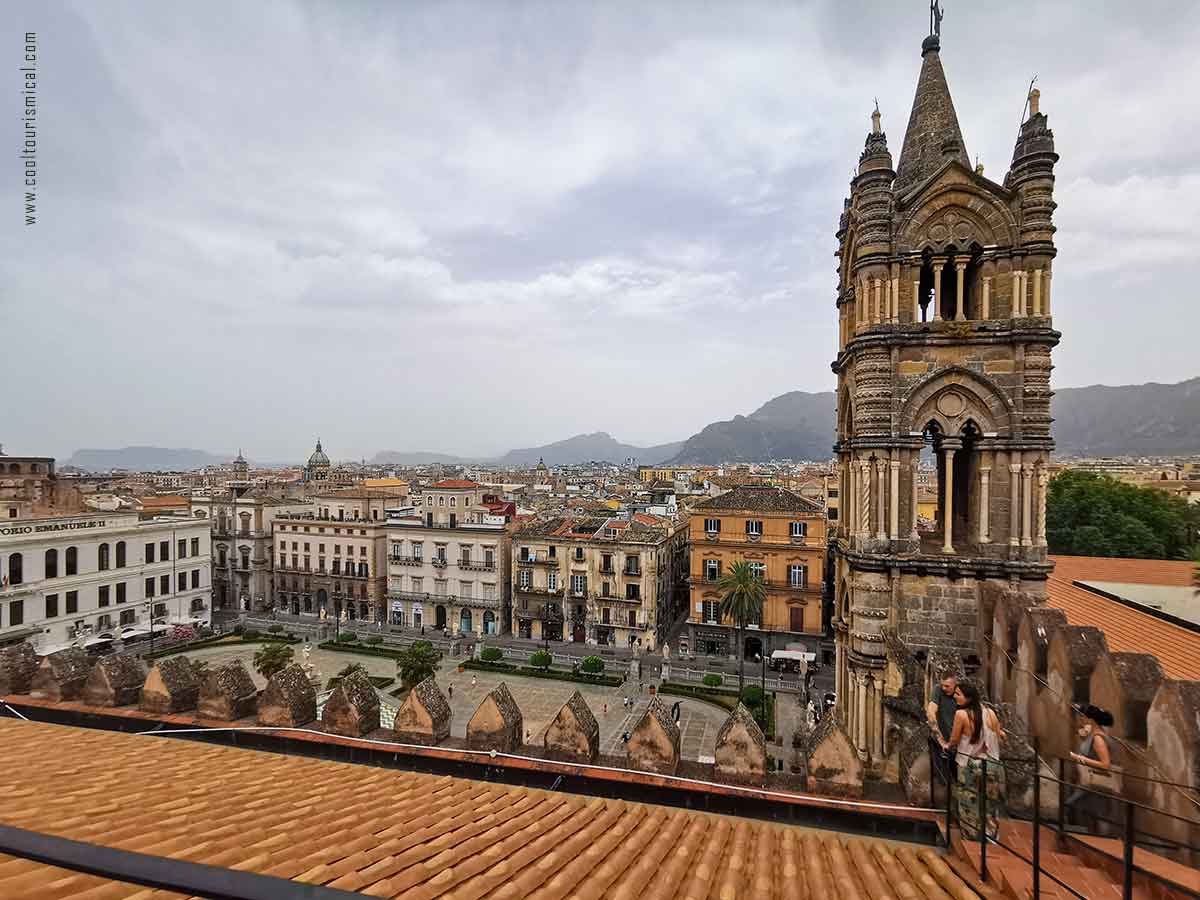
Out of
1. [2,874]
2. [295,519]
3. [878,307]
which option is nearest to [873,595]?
[878,307]

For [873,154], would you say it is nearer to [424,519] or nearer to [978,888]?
[978,888]

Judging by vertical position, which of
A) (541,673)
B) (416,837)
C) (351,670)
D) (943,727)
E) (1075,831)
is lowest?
(541,673)

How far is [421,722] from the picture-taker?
296 inches

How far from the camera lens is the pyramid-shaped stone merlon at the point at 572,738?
700 cm

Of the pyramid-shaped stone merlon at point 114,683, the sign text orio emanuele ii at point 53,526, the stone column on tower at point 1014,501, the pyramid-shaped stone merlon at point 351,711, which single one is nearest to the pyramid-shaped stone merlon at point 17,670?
the pyramid-shaped stone merlon at point 114,683

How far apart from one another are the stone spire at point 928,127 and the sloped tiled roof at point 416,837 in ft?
40.5

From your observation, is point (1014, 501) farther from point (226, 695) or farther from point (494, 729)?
point (226, 695)

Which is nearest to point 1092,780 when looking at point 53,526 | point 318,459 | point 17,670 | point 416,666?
point 17,670

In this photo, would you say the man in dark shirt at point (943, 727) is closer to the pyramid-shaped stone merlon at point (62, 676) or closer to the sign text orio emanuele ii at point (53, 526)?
the pyramid-shaped stone merlon at point (62, 676)

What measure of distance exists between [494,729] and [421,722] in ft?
3.56

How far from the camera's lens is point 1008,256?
11.3 m

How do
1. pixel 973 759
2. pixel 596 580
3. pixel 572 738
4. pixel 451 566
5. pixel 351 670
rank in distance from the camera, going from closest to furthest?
1. pixel 973 759
2. pixel 572 738
3. pixel 351 670
4. pixel 596 580
5. pixel 451 566

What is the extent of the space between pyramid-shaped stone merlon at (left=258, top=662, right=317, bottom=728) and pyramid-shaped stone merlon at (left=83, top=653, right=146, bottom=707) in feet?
7.85

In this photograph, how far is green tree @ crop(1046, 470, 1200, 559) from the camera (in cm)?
3084
